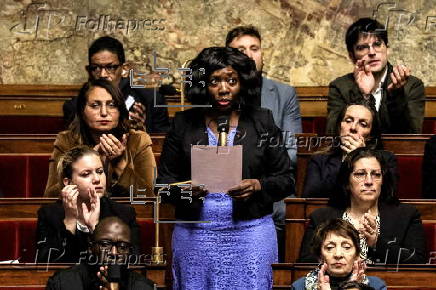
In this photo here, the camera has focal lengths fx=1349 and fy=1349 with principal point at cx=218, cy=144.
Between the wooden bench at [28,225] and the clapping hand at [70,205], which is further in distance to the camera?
the wooden bench at [28,225]

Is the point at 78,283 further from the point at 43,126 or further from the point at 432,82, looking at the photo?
the point at 432,82

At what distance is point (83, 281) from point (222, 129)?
1.61 ft

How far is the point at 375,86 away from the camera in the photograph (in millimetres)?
4113

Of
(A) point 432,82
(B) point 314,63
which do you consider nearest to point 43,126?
(B) point 314,63

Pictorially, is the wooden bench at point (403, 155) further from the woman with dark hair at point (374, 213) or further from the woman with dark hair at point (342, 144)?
the woman with dark hair at point (374, 213)

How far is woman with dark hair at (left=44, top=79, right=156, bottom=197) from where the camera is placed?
3682mm

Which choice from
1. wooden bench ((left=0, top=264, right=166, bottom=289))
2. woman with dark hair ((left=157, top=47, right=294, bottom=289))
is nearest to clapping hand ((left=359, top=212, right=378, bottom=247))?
woman with dark hair ((left=157, top=47, right=294, bottom=289))

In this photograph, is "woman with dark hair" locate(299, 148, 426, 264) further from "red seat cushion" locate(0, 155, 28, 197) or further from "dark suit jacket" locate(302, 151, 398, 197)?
"red seat cushion" locate(0, 155, 28, 197)

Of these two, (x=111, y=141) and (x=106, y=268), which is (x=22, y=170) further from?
(x=106, y=268)

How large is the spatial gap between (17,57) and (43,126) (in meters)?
0.48

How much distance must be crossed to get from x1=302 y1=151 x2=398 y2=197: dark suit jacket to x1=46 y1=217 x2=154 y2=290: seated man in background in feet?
2.38

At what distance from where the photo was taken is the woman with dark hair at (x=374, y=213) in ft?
11.1

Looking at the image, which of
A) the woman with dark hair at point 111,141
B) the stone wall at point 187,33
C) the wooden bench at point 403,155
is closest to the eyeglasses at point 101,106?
the woman with dark hair at point 111,141

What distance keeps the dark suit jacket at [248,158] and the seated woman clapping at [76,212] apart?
0.19 m
